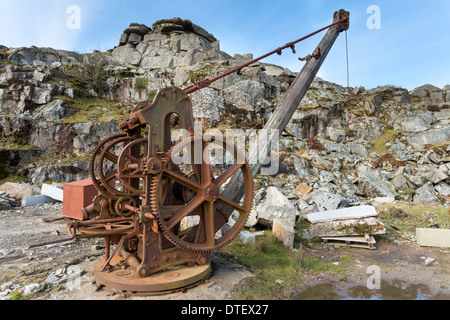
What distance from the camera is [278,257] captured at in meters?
4.65

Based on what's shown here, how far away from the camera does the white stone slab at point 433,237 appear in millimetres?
5516

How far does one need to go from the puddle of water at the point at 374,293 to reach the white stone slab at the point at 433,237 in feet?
7.79

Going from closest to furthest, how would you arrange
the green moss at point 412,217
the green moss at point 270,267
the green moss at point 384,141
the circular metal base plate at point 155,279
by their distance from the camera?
1. the circular metal base plate at point 155,279
2. the green moss at point 270,267
3. the green moss at point 412,217
4. the green moss at point 384,141

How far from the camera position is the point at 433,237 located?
222 inches

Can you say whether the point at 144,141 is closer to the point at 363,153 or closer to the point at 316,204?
the point at 316,204

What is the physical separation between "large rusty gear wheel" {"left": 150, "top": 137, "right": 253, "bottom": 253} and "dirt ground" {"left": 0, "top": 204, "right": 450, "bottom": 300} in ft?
1.81

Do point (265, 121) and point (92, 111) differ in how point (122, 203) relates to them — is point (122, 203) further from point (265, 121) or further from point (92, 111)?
point (92, 111)

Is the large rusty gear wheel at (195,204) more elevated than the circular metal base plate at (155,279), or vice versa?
the large rusty gear wheel at (195,204)

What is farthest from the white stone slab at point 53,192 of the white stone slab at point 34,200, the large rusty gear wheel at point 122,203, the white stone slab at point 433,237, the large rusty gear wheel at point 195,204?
the white stone slab at point 433,237

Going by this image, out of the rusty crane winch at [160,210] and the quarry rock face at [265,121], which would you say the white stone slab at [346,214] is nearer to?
the quarry rock face at [265,121]

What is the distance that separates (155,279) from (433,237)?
5860 millimetres

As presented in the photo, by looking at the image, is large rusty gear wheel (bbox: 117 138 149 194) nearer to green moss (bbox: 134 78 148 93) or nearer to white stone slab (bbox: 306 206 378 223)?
white stone slab (bbox: 306 206 378 223)
